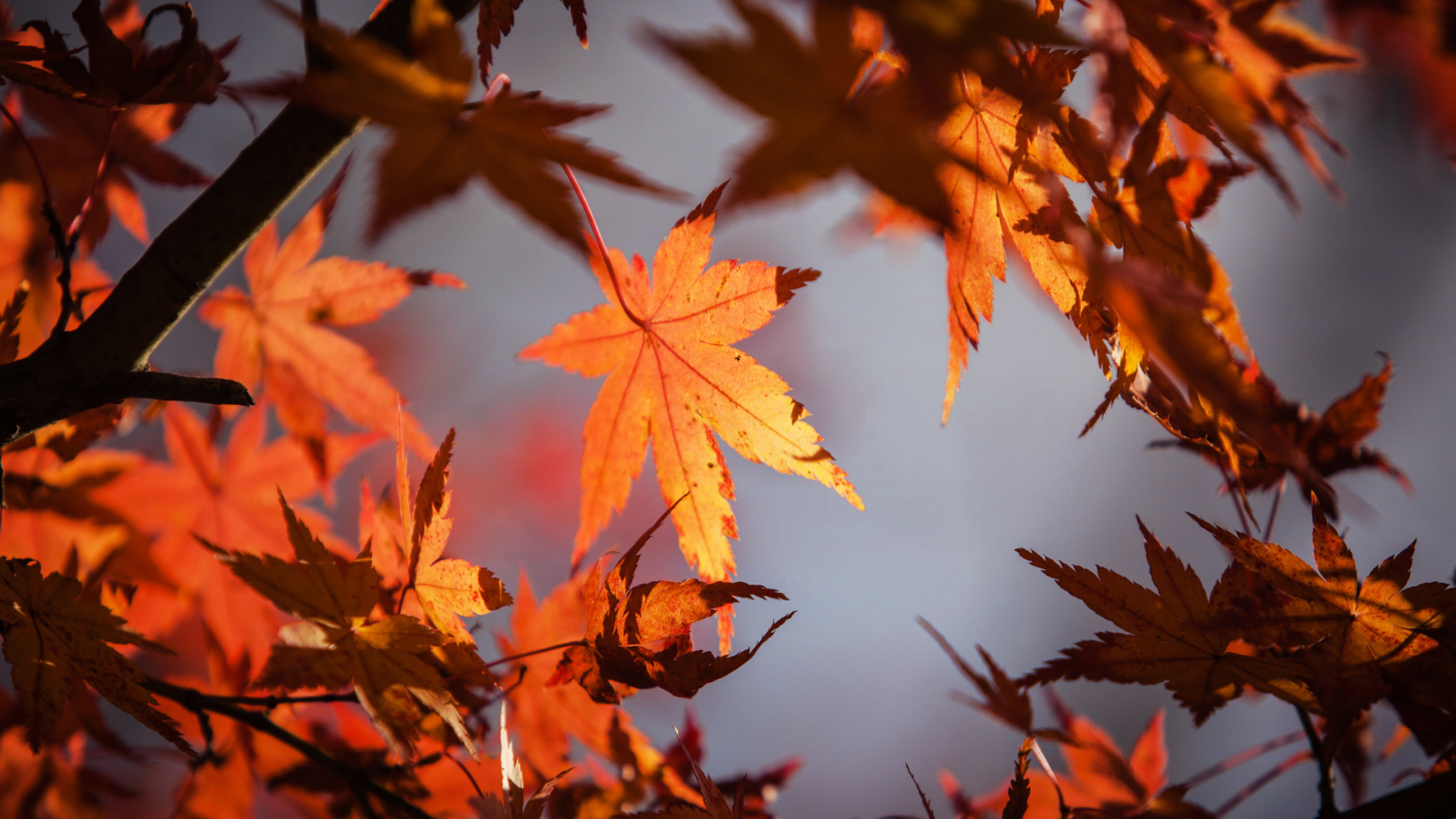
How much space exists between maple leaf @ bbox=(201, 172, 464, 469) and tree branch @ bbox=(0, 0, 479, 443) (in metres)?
0.18

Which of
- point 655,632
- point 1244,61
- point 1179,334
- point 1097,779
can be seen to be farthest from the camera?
point 1097,779

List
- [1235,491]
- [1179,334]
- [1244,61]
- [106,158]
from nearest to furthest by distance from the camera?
[1179,334] < [1244,61] < [1235,491] < [106,158]

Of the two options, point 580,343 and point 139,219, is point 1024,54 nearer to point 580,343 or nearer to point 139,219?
point 580,343

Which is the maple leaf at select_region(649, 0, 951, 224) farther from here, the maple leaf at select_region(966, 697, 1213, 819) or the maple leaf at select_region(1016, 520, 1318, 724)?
the maple leaf at select_region(966, 697, 1213, 819)

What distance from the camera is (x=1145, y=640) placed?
425 mm

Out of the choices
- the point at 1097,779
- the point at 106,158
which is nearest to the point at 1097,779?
the point at 1097,779

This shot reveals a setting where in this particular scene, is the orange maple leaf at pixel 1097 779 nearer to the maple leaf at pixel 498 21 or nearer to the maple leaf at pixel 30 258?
the maple leaf at pixel 498 21

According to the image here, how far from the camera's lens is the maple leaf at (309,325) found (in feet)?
1.94

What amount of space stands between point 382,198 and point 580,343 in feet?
0.97

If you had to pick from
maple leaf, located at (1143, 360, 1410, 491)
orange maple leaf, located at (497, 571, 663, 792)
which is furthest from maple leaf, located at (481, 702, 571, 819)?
maple leaf, located at (1143, 360, 1410, 491)

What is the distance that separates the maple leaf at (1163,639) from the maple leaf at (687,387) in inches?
6.8

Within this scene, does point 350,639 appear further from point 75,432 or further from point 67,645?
point 75,432

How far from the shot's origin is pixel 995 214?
0.49 metres

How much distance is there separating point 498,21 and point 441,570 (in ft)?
1.20
